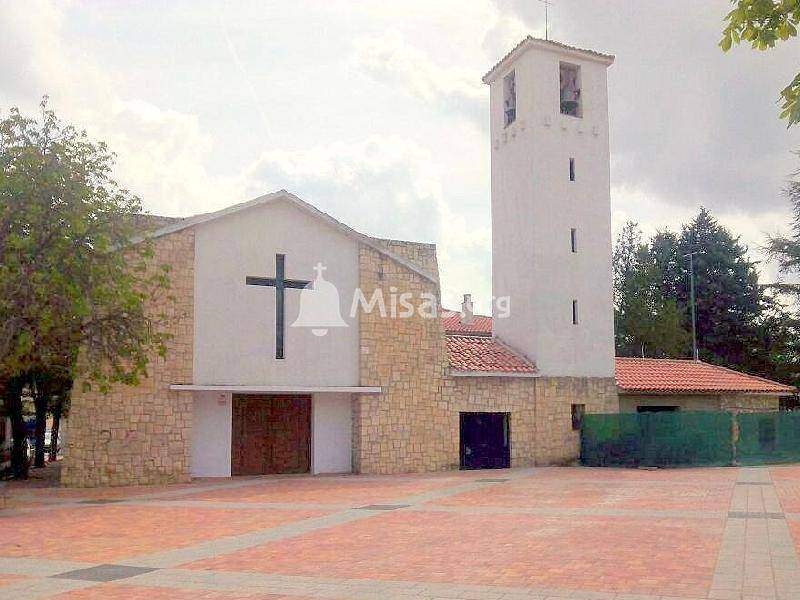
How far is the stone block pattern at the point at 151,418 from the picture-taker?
2039cm

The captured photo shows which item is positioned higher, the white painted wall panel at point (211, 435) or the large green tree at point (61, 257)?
the large green tree at point (61, 257)

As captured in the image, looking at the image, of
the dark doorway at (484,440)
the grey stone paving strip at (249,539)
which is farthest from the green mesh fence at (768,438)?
the grey stone paving strip at (249,539)

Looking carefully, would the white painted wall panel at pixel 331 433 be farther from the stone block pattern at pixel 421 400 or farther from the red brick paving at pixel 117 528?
the red brick paving at pixel 117 528

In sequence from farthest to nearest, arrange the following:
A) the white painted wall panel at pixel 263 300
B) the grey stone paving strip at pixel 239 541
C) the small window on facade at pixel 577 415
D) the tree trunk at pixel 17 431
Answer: the small window on facade at pixel 577 415, the tree trunk at pixel 17 431, the white painted wall panel at pixel 263 300, the grey stone paving strip at pixel 239 541

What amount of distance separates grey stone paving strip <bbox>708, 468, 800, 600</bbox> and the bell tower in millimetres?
11354

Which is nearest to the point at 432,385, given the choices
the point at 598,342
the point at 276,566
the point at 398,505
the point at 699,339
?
the point at 598,342

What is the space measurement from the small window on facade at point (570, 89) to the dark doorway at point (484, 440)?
10.4m

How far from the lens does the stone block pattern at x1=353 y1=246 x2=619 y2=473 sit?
23.7 metres

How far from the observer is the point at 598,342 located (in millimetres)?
27156

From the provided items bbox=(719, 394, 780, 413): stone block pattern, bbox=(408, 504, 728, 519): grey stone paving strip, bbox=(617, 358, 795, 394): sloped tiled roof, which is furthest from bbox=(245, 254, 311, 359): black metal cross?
bbox=(719, 394, 780, 413): stone block pattern

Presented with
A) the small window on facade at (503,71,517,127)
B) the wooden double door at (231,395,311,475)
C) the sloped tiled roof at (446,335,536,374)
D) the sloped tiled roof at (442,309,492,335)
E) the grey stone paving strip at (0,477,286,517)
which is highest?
the small window on facade at (503,71,517,127)

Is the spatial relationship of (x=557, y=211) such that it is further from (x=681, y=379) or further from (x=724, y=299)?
(x=724, y=299)

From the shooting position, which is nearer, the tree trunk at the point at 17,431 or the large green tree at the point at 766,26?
the large green tree at the point at 766,26

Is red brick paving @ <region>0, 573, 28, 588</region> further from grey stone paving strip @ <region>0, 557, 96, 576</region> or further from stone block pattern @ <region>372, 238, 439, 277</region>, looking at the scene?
stone block pattern @ <region>372, 238, 439, 277</region>
